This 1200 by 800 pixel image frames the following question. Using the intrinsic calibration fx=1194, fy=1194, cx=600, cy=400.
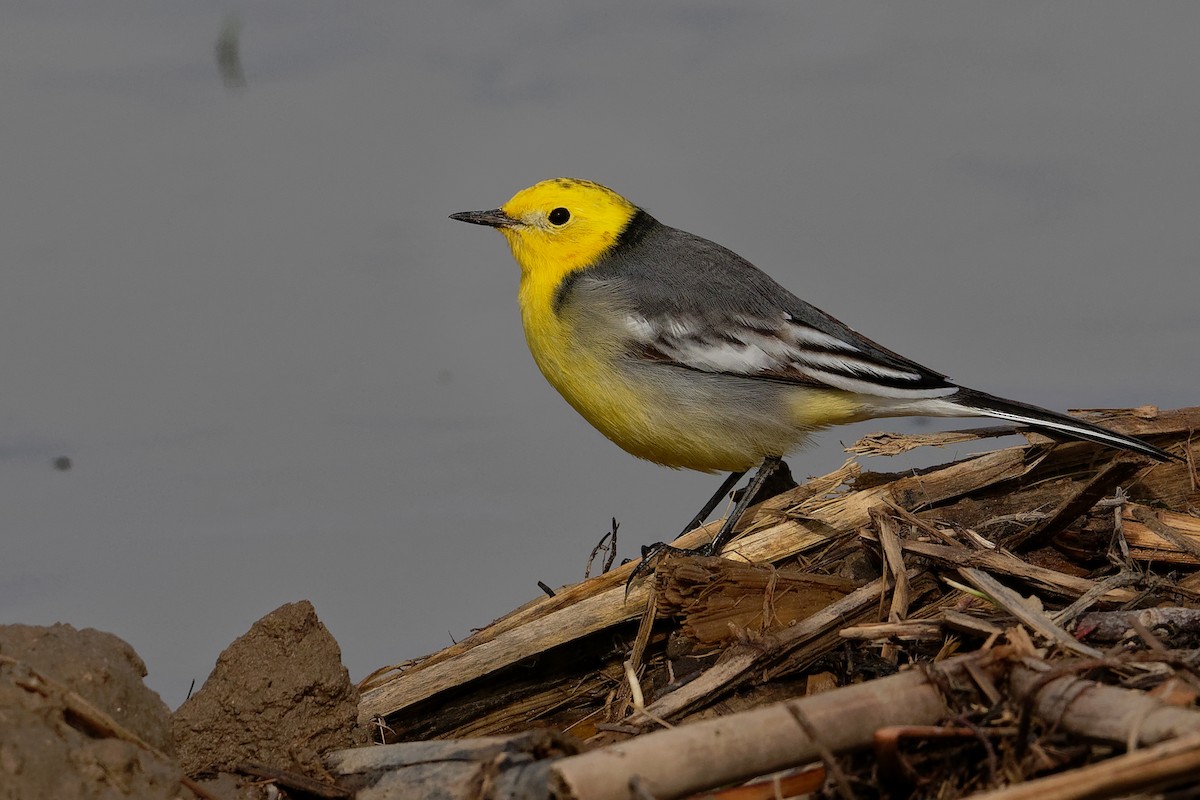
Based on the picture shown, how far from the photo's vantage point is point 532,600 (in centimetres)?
630

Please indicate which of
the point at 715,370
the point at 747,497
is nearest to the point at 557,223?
the point at 715,370

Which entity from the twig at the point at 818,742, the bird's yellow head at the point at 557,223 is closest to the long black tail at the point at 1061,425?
the bird's yellow head at the point at 557,223

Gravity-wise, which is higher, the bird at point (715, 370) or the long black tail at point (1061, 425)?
the bird at point (715, 370)

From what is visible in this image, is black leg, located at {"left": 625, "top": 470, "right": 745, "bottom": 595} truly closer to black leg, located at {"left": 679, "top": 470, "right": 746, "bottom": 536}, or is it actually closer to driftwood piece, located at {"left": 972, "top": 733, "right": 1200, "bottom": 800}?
black leg, located at {"left": 679, "top": 470, "right": 746, "bottom": 536}

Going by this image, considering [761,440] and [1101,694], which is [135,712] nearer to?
[1101,694]

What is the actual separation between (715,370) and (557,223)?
161cm

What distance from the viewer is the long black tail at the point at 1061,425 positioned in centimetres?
562

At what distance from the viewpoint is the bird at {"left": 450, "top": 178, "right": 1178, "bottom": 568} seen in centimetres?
626

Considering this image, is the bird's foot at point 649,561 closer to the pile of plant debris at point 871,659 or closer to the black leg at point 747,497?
the pile of plant debris at point 871,659

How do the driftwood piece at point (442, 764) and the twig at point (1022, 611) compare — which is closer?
the driftwood piece at point (442, 764)

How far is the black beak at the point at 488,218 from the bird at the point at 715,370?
751 mm

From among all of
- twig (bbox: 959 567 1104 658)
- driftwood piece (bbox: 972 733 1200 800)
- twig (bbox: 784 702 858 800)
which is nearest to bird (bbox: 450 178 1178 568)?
twig (bbox: 959 567 1104 658)

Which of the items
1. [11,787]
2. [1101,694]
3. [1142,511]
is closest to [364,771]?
[11,787]

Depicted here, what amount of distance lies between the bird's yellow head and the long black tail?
2529mm
